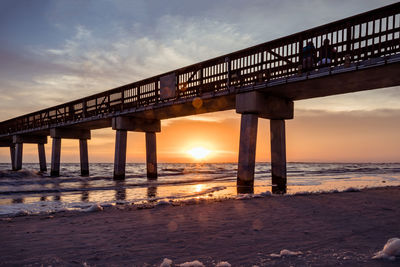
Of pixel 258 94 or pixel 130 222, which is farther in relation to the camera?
pixel 258 94

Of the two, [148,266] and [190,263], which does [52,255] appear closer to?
[148,266]

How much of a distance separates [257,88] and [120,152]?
1430cm

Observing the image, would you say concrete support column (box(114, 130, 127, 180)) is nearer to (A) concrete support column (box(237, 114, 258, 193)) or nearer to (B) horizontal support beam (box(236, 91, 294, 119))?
(B) horizontal support beam (box(236, 91, 294, 119))

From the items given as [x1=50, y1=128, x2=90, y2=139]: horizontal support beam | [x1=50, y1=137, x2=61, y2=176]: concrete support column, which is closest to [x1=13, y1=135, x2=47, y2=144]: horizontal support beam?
[x1=50, y1=137, x2=61, y2=176]: concrete support column

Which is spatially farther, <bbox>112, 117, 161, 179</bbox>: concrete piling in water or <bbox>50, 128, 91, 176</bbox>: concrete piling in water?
<bbox>50, 128, 91, 176</bbox>: concrete piling in water

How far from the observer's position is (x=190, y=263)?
3.03 metres

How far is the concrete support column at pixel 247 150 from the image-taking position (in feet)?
47.0

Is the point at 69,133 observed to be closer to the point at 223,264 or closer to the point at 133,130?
the point at 133,130

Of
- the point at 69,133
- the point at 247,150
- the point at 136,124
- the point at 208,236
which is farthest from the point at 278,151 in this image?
the point at 69,133

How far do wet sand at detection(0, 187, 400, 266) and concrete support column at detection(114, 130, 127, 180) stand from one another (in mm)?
17409

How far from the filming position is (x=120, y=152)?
937 inches

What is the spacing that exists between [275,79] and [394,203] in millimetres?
7938

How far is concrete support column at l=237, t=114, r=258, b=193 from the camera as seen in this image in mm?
14312

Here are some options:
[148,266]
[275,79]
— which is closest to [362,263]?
[148,266]
